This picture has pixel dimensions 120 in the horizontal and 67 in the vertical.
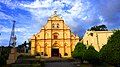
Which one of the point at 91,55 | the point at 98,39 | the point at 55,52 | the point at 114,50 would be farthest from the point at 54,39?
the point at 114,50

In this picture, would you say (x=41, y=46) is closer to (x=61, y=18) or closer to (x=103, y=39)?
(x=61, y=18)

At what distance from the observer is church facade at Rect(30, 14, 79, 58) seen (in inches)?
2955

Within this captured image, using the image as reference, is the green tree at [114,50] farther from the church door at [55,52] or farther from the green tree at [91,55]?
the church door at [55,52]

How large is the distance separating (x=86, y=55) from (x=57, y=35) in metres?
37.1

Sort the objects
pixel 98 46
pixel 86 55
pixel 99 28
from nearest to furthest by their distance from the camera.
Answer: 1. pixel 86 55
2. pixel 98 46
3. pixel 99 28

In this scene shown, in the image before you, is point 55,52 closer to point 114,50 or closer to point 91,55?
point 91,55

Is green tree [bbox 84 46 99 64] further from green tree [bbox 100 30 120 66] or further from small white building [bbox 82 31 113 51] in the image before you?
small white building [bbox 82 31 113 51]

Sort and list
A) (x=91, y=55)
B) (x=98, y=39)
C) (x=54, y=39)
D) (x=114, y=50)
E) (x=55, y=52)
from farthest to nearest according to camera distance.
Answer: (x=55, y=52)
(x=54, y=39)
(x=98, y=39)
(x=91, y=55)
(x=114, y=50)

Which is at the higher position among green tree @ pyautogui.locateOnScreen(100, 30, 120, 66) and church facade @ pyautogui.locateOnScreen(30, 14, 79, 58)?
church facade @ pyautogui.locateOnScreen(30, 14, 79, 58)

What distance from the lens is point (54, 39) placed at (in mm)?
76250

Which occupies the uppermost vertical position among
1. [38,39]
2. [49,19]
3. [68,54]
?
[49,19]

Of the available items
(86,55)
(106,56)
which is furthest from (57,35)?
(106,56)

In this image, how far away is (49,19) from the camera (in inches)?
3041

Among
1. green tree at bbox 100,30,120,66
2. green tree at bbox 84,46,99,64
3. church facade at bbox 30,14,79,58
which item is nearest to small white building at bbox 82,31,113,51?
church facade at bbox 30,14,79,58
